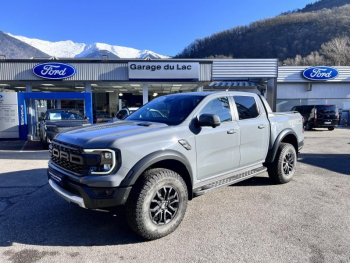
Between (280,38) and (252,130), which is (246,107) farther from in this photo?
(280,38)

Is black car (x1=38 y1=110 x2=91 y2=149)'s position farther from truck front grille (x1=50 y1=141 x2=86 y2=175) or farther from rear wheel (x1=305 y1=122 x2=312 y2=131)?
rear wheel (x1=305 y1=122 x2=312 y2=131)

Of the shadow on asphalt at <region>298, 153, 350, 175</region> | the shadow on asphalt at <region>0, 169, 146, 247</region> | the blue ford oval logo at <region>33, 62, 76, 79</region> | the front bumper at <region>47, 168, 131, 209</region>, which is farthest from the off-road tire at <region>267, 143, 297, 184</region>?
the blue ford oval logo at <region>33, 62, 76, 79</region>

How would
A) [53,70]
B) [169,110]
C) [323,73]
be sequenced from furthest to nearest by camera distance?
1. [323,73]
2. [53,70]
3. [169,110]

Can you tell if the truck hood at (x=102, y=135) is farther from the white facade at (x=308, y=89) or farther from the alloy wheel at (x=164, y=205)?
the white facade at (x=308, y=89)

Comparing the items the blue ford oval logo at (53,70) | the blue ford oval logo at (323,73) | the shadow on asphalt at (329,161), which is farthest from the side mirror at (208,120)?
the blue ford oval logo at (323,73)

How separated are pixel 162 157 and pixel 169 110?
1.18 metres

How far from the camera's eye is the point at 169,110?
409 cm

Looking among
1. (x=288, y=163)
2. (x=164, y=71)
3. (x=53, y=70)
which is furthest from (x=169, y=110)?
(x=53, y=70)

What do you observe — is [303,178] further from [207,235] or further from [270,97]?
[270,97]

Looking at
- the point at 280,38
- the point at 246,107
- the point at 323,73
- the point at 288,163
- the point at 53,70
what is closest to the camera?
the point at 246,107

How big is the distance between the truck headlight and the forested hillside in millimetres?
72606

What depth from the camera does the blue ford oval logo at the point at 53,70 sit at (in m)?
15.4

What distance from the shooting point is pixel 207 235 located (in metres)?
3.20

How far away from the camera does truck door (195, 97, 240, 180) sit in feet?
11.8
